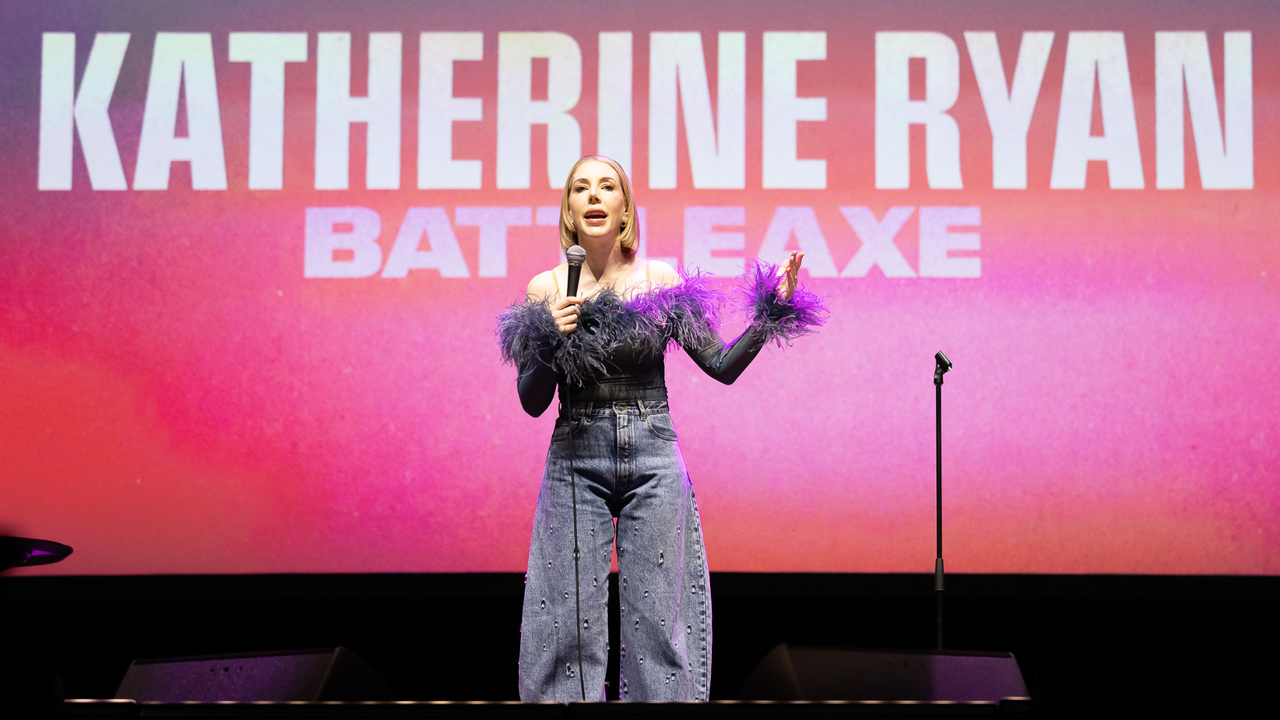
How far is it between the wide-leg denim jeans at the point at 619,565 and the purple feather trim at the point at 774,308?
11.4 inches

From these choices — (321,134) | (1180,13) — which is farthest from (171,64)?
(1180,13)

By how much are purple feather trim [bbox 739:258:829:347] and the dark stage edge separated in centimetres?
98

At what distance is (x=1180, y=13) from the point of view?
4031 mm

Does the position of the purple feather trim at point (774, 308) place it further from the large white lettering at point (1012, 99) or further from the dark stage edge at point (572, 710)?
the large white lettering at point (1012, 99)

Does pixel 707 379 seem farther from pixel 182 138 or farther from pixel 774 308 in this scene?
pixel 182 138

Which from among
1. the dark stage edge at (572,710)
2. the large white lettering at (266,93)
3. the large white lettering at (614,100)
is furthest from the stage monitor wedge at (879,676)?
the large white lettering at (266,93)

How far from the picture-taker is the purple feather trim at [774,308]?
A: 87.5 inches

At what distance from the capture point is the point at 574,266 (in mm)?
2182

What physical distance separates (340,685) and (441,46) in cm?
287

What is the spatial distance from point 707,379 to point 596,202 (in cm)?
180

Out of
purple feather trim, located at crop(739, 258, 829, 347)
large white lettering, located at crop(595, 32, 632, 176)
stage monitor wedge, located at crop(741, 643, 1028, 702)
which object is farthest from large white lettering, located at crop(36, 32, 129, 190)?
stage monitor wedge, located at crop(741, 643, 1028, 702)

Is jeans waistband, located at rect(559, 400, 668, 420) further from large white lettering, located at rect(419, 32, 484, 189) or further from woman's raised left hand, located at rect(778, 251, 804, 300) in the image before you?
large white lettering, located at rect(419, 32, 484, 189)

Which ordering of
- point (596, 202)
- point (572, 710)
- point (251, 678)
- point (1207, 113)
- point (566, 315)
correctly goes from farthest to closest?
point (1207, 113) → point (596, 202) → point (566, 315) → point (251, 678) → point (572, 710)

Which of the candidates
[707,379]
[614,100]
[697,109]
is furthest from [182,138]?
[707,379]
